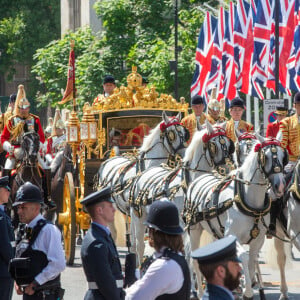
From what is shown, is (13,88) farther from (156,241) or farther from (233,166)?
(156,241)

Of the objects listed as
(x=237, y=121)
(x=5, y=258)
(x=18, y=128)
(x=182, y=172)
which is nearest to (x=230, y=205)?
(x=182, y=172)

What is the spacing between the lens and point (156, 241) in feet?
22.0

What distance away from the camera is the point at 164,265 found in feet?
21.4

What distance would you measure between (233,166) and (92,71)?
93.4 feet

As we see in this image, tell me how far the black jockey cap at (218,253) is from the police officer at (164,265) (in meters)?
0.80

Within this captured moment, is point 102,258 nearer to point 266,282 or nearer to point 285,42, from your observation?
point 266,282

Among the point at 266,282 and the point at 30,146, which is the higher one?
the point at 30,146

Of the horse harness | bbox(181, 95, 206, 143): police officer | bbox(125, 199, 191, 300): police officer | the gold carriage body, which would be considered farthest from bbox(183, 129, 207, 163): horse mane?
bbox(125, 199, 191, 300): police officer

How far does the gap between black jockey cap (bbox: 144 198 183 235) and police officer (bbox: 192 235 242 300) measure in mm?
1028

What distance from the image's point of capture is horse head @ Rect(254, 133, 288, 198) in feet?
37.7

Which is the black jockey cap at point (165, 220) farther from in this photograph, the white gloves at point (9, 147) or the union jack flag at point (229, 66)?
the union jack flag at point (229, 66)

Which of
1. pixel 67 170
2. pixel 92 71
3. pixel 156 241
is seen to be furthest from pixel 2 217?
pixel 92 71

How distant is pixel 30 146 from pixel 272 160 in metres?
6.11

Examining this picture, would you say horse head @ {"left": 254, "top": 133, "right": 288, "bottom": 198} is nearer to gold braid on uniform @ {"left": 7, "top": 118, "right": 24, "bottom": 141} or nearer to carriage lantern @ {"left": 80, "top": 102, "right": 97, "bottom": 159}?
carriage lantern @ {"left": 80, "top": 102, "right": 97, "bottom": 159}
